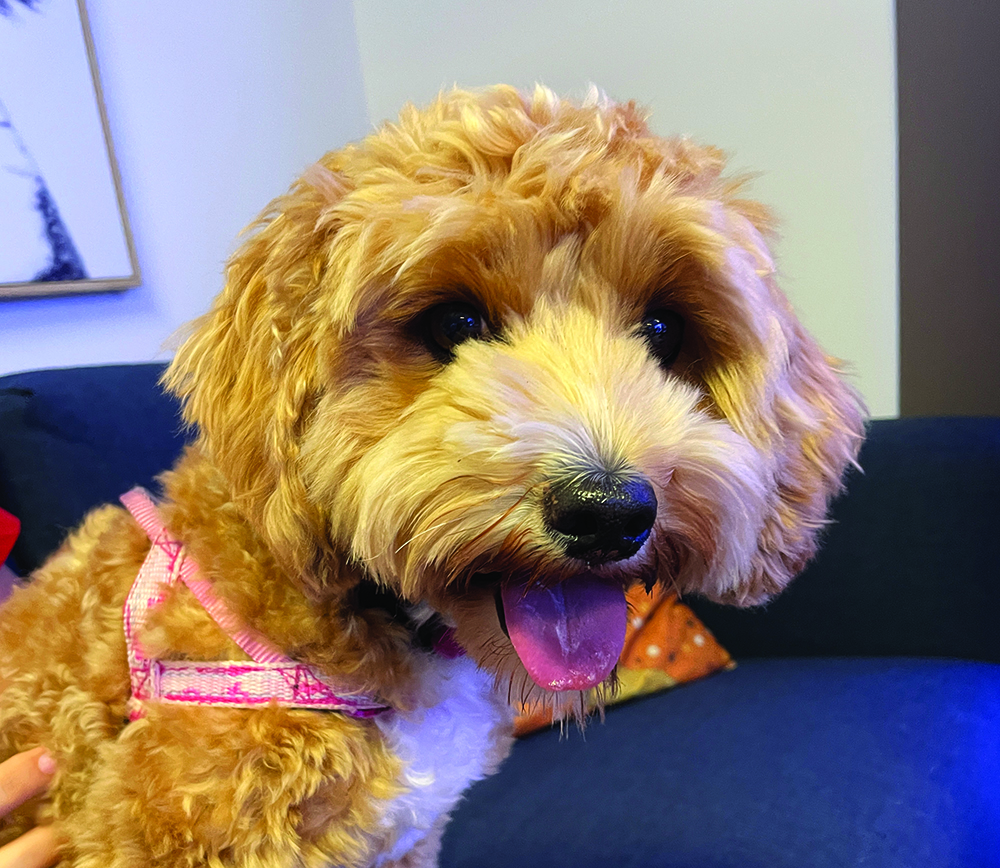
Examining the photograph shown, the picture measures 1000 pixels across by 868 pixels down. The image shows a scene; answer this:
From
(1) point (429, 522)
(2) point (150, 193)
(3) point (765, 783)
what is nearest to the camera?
(1) point (429, 522)

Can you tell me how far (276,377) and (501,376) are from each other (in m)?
0.24

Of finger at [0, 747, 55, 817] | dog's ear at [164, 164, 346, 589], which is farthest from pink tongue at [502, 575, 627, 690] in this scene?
finger at [0, 747, 55, 817]

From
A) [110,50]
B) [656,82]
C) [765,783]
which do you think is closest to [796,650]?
[765,783]

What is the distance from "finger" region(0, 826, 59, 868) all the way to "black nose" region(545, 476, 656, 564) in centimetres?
67

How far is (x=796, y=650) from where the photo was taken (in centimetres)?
186

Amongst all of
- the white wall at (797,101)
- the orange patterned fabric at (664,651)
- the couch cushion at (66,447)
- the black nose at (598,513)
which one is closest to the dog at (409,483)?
the black nose at (598,513)

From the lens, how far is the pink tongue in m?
0.75

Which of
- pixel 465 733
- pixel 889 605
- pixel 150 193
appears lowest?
pixel 889 605

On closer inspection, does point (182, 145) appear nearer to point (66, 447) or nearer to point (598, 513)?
point (66, 447)

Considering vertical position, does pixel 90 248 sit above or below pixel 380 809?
above

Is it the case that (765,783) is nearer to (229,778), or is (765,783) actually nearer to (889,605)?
(889,605)

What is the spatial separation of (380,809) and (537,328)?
560 mm

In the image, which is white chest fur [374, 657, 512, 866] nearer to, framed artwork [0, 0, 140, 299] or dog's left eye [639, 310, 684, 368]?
dog's left eye [639, 310, 684, 368]

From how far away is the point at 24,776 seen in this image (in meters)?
0.82
